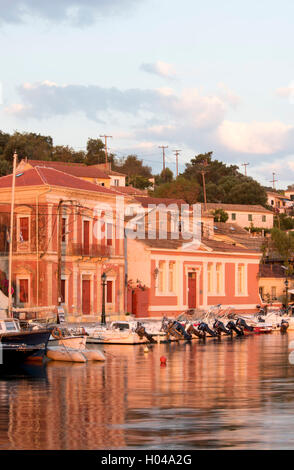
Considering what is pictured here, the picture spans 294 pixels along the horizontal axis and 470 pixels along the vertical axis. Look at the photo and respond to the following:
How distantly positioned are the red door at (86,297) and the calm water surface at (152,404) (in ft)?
62.6

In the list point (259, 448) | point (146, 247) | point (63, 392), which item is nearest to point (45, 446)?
point (259, 448)

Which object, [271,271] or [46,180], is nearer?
[46,180]

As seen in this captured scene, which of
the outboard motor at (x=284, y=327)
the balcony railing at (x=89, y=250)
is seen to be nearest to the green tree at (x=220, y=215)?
the outboard motor at (x=284, y=327)

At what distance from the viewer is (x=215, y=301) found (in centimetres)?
7644

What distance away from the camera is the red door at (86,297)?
63.5m

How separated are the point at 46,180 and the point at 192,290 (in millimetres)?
19616

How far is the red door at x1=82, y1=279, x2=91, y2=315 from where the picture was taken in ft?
208

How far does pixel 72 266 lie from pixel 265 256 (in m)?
42.7

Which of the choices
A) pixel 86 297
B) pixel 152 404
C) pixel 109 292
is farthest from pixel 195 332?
pixel 152 404

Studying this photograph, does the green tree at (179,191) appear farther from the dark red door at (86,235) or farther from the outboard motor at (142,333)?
the outboard motor at (142,333)

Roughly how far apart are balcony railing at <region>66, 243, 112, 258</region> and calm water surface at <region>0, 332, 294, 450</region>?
61.0 ft

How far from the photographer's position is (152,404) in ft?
86.6

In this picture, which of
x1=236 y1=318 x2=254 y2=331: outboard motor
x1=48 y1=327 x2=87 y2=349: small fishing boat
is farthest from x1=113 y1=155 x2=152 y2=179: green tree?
x1=48 y1=327 x2=87 y2=349: small fishing boat

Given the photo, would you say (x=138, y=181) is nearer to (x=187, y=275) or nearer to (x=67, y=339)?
(x=187, y=275)
